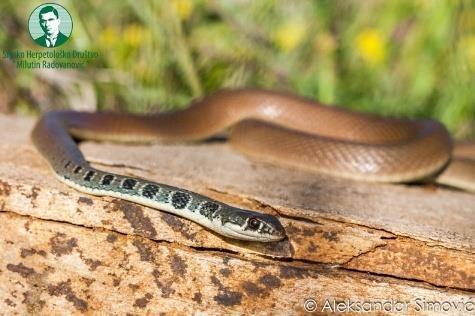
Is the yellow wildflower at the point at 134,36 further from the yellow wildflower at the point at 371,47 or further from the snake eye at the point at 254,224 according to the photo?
the snake eye at the point at 254,224

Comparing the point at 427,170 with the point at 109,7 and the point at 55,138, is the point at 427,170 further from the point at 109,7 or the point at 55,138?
the point at 109,7

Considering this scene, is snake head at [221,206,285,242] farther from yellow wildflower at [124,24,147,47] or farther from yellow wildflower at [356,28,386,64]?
yellow wildflower at [356,28,386,64]

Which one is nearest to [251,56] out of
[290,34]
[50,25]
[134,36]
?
[290,34]

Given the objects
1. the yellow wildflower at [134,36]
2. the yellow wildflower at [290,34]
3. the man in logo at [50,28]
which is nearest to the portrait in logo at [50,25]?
the man in logo at [50,28]

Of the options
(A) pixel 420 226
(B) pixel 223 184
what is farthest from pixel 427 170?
(B) pixel 223 184

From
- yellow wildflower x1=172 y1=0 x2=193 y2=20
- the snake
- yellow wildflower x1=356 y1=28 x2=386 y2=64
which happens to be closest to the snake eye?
the snake
